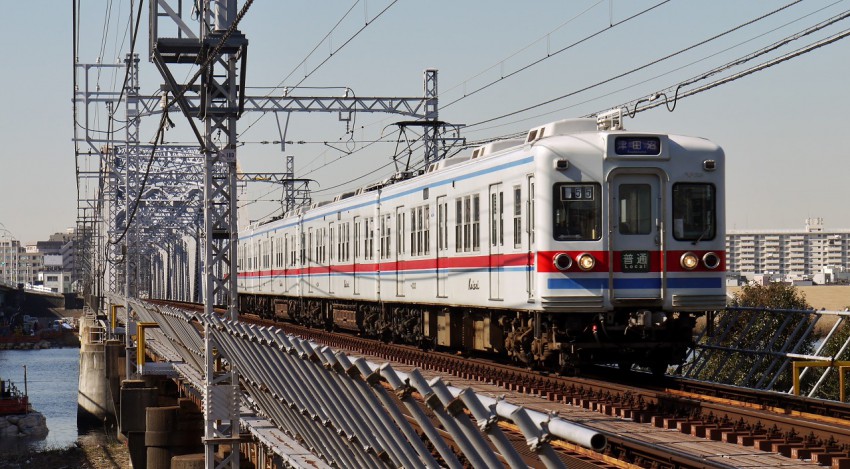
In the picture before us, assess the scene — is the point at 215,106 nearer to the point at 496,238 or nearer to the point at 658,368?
the point at 496,238

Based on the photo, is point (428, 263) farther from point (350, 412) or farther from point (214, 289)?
point (350, 412)

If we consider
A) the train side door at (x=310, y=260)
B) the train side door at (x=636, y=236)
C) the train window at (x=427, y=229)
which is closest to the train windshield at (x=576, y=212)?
the train side door at (x=636, y=236)

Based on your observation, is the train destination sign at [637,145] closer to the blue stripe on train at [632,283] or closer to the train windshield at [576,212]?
the train windshield at [576,212]

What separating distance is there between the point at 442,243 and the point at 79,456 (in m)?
37.0

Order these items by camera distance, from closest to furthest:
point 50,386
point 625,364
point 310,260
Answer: point 625,364 → point 310,260 → point 50,386

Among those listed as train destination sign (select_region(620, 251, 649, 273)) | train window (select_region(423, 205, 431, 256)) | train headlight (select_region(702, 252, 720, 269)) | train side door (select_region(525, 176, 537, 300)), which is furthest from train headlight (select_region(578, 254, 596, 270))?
train window (select_region(423, 205, 431, 256))

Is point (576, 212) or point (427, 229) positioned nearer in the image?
point (576, 212)

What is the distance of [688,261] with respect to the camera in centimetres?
1628

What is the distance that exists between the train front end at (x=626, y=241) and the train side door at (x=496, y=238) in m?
1.28

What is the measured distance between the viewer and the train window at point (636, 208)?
16.3 m

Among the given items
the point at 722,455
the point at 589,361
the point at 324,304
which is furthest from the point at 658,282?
the point at 324,304

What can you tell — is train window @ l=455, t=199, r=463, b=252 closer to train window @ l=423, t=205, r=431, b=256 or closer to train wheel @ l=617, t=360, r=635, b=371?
train window @ l=423, t=205, r=431, b=256

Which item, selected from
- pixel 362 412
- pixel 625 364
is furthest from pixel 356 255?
pixel 362 412

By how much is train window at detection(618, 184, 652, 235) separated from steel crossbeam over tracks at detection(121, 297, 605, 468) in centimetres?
536
